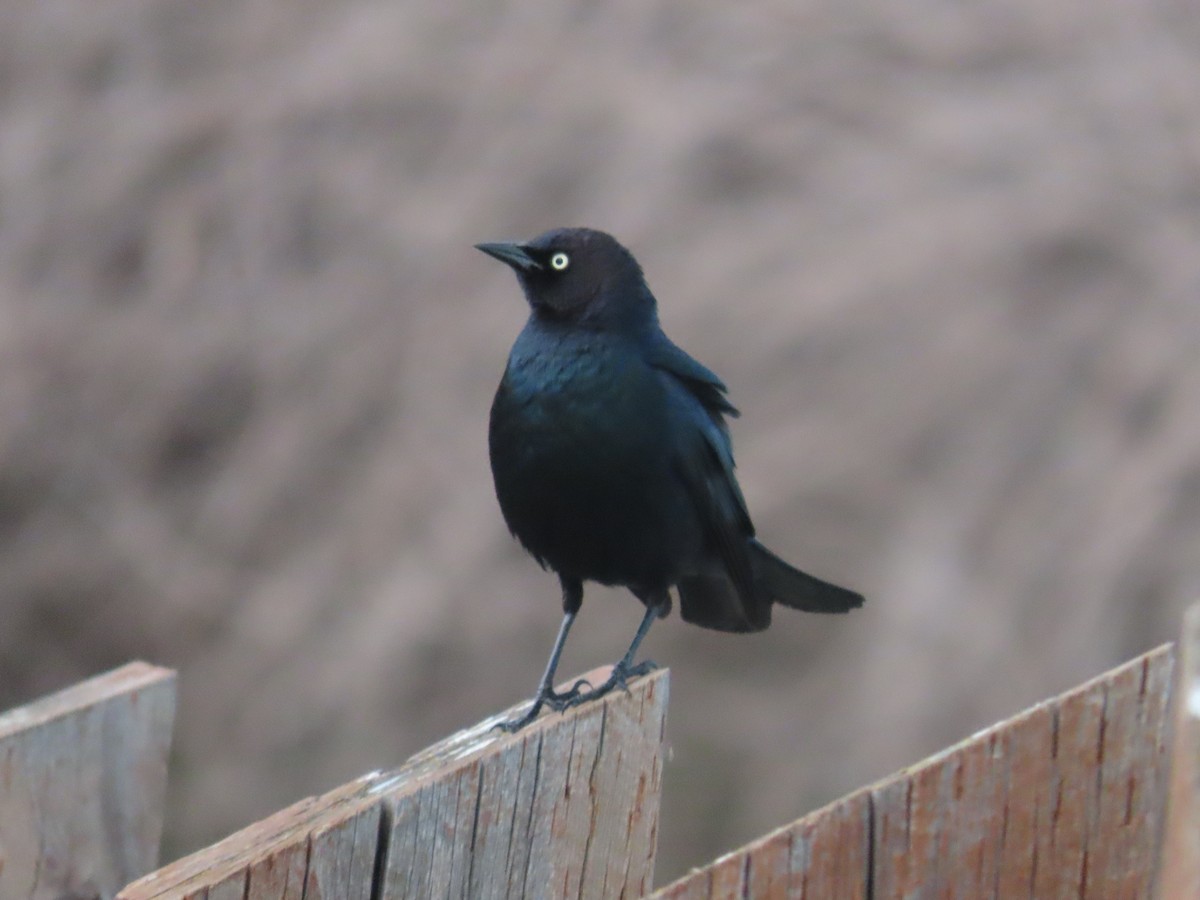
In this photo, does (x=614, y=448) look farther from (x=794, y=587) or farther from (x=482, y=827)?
(x=482, y=827)

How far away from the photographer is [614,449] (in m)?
3.34

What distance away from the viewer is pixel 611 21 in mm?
5844

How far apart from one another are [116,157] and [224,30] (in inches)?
22.3

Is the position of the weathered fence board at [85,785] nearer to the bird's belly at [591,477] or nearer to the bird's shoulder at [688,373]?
the bird's belly at [591,477]

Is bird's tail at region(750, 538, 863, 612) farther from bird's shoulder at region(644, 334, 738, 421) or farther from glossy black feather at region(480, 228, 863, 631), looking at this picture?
bird's shoulder at region(644, 334, 738, 421)

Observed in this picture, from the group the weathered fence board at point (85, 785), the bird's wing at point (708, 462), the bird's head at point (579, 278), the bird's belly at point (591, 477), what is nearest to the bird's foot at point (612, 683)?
the bird's belly at point (591, 477)

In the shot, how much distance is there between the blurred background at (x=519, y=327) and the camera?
503 cm

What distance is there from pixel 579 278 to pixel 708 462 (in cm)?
45

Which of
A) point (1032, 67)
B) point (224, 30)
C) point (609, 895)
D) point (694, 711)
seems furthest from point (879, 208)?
point (609, 895)

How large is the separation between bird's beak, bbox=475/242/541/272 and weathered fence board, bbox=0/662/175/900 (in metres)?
1.39

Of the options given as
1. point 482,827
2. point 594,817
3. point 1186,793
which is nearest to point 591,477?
point 594,817

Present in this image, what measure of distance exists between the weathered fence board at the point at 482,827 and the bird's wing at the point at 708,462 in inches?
48.4

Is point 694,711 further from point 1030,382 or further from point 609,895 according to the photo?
point 609,895

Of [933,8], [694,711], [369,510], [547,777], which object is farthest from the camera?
[933,8]
